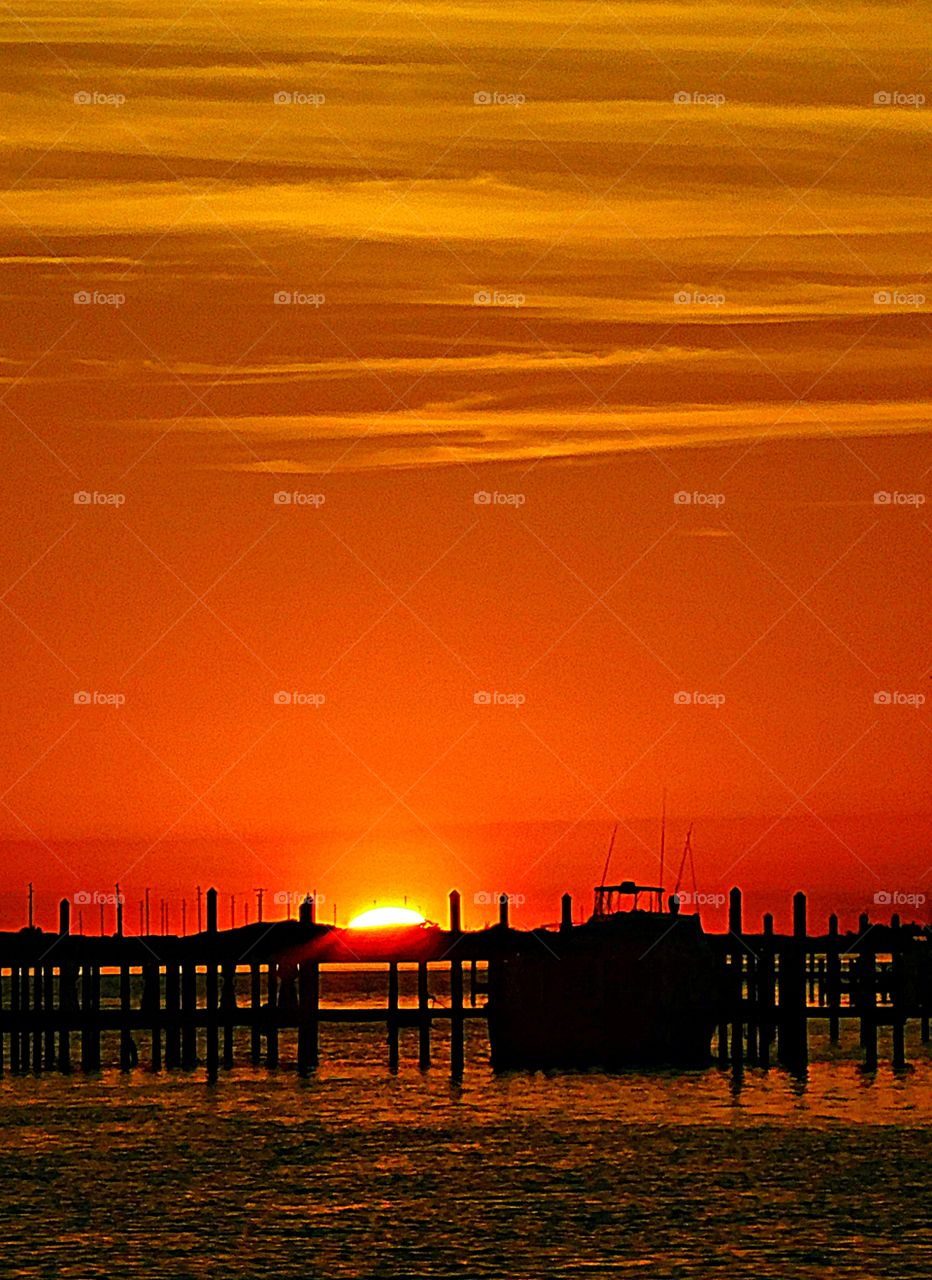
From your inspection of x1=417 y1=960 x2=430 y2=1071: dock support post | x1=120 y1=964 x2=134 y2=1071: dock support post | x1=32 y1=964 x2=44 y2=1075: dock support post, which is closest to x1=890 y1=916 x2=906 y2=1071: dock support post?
x1=417 y1=960 x2=430 y2=1071: dock support post

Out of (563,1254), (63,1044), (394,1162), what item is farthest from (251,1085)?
(563,1254)

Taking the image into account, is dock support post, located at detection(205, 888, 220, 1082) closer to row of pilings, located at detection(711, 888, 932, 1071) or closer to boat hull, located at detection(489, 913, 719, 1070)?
boat hull, located at detection(489, 913, 719, 1070)

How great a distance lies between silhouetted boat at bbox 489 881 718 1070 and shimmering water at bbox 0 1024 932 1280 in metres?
1.10

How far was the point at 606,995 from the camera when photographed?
6619 cm

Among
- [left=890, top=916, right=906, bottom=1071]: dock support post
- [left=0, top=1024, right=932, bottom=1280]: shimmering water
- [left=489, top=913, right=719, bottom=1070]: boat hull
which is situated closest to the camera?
[left=0, top=1024, right=932, bottom=1280]: shimmering water

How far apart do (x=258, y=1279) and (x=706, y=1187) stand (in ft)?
40.7

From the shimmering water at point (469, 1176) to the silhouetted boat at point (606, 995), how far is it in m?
1.10

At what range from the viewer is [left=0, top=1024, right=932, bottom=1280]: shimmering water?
37.1 m

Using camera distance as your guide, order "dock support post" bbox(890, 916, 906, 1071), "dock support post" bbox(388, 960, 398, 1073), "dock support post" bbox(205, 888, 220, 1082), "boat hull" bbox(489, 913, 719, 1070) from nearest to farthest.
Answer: "dock support post" bbox(205, 888, 220, 1082) → "dock support post" bbox(388, 960, 398, 1073) → "boat hull" bbox(489, 913, 719, 1070) → "dock support post" bbox(890, 916, 906, 1071)

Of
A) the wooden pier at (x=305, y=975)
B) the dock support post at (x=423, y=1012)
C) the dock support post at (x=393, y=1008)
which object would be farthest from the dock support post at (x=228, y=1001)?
the dock support post at (x=423, y=1012)

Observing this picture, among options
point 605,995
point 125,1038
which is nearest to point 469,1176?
point 125,1038

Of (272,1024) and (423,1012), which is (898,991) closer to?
(423,1012)

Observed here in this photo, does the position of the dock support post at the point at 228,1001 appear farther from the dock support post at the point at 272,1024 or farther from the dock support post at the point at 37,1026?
the dock support post at the point at 37,1026

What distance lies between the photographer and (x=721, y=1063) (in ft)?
226
